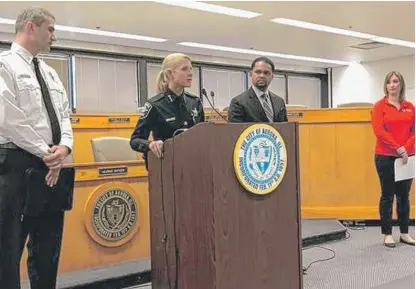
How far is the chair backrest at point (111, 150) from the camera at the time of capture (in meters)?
3.55

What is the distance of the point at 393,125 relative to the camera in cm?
378

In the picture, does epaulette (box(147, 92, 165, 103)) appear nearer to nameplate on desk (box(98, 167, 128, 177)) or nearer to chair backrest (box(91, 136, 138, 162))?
nameplate on desk (box(98, 167, 128, 177))

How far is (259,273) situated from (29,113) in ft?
3.44

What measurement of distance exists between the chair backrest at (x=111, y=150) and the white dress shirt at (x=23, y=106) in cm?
154

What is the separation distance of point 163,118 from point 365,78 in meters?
11.6

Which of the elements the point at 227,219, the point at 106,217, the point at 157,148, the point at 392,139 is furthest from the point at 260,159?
the point at 392,139

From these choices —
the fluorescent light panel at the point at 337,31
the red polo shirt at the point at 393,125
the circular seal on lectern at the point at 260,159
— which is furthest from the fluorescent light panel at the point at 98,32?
the circular seal on lectern at the point at 260,159

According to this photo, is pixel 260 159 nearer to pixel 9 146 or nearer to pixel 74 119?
pixel 9 146

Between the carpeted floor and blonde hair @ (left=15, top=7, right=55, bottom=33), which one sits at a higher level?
blonde hair @ (left=15, top=7, right=55, bottom=33)

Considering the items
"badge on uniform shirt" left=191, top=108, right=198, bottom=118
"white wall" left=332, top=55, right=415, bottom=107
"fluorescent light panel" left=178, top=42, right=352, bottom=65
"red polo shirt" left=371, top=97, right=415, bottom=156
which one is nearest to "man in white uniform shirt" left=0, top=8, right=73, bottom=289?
"badge on uniform shirt" left=191, top=108, right=198, bottom=118

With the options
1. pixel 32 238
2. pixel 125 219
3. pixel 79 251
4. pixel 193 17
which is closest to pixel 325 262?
pixel 125 219

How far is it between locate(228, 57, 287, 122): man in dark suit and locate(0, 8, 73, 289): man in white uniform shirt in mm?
1061

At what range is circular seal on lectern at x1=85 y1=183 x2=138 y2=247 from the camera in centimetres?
296

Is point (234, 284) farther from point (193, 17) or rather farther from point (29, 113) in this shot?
point (193, 17)
